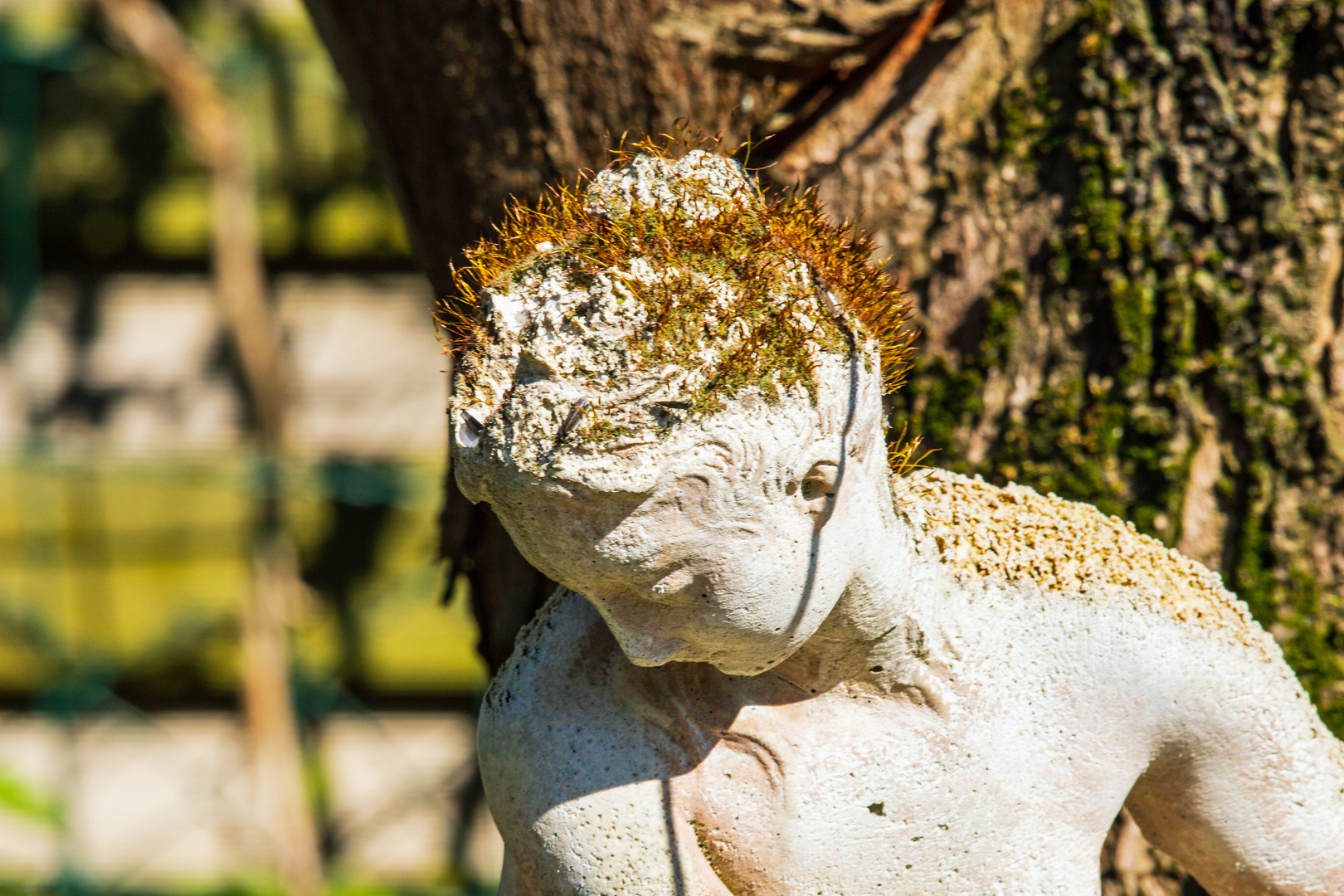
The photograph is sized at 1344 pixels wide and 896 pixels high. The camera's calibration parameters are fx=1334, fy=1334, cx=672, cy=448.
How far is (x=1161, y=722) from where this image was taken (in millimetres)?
908

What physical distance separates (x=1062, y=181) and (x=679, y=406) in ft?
2.65

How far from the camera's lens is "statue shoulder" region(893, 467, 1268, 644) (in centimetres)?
91

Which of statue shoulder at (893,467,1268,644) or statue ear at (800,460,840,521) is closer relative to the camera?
statue ear at (800,460,840,521)

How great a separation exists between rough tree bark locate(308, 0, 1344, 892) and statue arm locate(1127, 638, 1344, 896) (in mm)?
413

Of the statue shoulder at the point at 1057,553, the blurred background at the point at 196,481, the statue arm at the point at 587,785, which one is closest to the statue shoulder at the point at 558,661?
the statue arm at the point at 587,785

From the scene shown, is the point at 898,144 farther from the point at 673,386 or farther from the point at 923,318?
the point at 673,386

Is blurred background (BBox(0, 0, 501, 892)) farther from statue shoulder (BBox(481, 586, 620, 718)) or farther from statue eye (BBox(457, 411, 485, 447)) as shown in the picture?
statue eye (BBox(457, 411, 485, 447))

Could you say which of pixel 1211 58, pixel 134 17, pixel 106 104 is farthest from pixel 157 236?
pixel 1211 58

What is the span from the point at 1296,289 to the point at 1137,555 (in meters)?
0.54

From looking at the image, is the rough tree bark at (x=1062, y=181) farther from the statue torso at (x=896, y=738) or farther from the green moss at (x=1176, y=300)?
the statue torso at (x=896, y=738)

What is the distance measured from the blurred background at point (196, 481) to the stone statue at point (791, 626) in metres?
2.29

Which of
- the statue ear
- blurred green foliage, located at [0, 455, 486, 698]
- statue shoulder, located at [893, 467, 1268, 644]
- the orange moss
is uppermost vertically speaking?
the orange moss

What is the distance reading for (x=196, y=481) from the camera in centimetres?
304

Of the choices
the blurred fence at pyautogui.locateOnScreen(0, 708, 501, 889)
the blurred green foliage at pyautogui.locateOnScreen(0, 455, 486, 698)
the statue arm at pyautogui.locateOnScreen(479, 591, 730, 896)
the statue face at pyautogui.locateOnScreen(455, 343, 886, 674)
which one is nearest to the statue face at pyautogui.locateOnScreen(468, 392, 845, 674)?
the statue face at pyautogui.locateOnScreen(455, 343, 886, 674)
